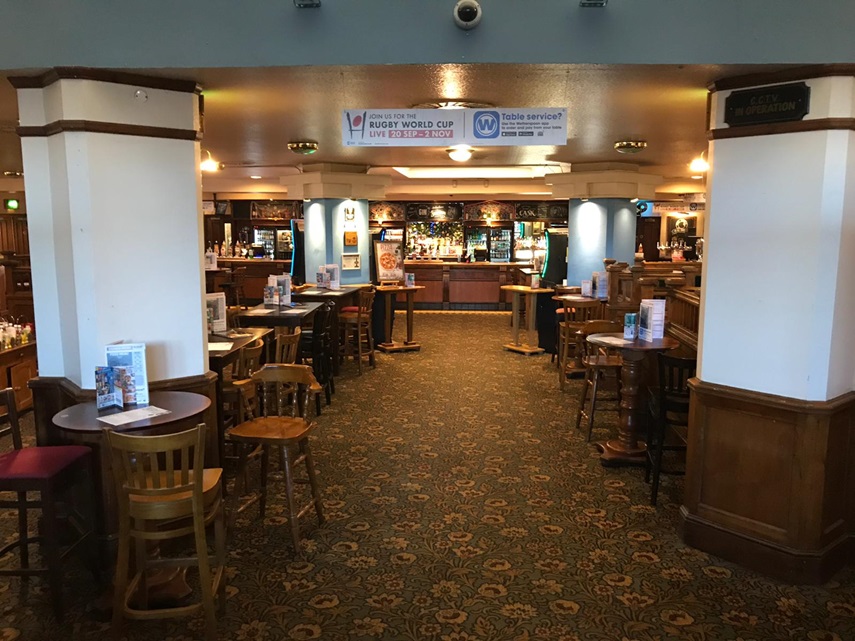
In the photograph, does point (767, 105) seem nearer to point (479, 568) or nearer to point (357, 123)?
point (357, 123)

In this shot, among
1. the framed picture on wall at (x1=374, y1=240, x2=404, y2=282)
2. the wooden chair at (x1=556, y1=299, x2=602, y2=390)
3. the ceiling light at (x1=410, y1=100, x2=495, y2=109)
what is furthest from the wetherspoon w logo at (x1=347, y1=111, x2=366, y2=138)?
the framed picture on wall at (x1=374, y1=240, x2=404, y2=282)

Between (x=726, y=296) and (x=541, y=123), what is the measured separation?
1510 millimetres

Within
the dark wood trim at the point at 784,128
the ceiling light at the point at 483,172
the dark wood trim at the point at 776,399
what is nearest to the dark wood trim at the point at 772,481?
the dark wood trim at the point at 776,399

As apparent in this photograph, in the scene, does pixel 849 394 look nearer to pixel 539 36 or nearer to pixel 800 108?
pixel 800 108

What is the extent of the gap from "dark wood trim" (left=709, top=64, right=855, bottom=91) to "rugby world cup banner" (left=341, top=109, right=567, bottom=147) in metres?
0.92

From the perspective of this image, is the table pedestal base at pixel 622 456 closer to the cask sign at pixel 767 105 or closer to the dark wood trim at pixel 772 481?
the dark wood trim at pixel 772 481

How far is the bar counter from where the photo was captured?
15.2 meters

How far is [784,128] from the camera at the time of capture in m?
3.51

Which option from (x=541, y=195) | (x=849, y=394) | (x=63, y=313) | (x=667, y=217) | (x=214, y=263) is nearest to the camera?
(x=849, y=394)

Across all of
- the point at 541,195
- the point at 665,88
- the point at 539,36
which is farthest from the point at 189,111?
the point at 541,195

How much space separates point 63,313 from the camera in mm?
3943

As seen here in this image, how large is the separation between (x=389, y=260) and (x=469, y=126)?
6.65 meters

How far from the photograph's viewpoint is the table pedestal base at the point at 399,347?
32.6 feet

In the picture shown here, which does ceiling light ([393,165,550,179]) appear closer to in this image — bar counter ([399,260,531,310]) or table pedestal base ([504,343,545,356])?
bar counter ([399,260,531,310])
